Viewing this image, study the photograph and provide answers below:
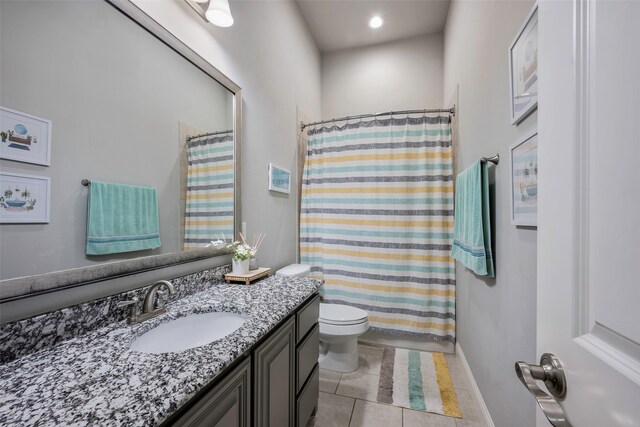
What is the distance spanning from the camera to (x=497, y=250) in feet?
4.46

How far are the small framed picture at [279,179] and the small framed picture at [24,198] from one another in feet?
4.32

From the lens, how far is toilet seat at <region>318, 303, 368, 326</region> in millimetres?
1852

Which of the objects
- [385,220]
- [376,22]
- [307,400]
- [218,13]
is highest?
[376,22]

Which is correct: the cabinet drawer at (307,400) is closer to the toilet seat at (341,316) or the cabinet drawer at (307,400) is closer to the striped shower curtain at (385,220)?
the toilet seat at (341,316)

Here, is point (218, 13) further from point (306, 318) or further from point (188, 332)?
point (306, 318)

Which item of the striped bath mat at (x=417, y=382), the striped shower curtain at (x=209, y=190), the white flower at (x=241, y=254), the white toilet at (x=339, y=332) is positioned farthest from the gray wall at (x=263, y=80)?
the striped bath mat at (x=417, y=382)

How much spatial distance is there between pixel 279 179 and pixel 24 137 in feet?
4.89

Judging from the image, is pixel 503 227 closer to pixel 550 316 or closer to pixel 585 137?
pixel 550 316

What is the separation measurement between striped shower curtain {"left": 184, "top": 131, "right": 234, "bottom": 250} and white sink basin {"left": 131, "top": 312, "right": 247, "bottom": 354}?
0.39 meters

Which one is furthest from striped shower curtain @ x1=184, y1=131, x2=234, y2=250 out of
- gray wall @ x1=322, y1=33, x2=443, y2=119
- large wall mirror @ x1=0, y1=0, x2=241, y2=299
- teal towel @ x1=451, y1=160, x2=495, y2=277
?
gray wall @ x1=322, y1=33, x2=443, y2=119

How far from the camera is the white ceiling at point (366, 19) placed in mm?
2451

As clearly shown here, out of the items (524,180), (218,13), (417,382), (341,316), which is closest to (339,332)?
(341,316)

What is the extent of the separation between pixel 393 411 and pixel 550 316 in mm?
1490

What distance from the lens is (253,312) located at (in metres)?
1.00
